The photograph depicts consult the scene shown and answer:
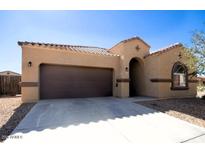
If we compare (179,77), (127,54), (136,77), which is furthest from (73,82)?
(179,77)

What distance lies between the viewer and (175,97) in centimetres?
1127

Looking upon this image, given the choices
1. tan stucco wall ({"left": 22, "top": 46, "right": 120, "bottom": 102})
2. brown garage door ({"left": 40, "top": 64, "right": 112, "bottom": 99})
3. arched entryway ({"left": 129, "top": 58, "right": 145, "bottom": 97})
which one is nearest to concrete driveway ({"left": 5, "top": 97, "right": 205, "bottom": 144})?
tan stucco wall ({"left": 22, "top": 46, "right": 120, "bottom": 102})

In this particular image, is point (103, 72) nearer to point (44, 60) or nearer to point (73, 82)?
point (73, 82)

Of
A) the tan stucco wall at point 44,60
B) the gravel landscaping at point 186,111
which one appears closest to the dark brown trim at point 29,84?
the tan stucco wall at point 44,60

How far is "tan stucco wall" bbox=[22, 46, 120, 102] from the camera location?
27.9 ft

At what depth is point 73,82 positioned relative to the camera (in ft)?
33.0

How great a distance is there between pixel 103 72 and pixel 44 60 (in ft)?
14.6

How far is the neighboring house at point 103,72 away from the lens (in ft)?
28.7

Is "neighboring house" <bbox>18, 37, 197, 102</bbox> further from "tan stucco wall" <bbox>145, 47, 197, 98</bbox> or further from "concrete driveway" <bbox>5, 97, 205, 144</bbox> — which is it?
"concrete driveway" <bbox>5, 97, 205, 144</bbox>

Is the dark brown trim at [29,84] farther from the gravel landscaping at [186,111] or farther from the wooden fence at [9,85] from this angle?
the gravel landscaping at [186,111]

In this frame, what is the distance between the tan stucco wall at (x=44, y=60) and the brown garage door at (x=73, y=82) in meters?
0.45
